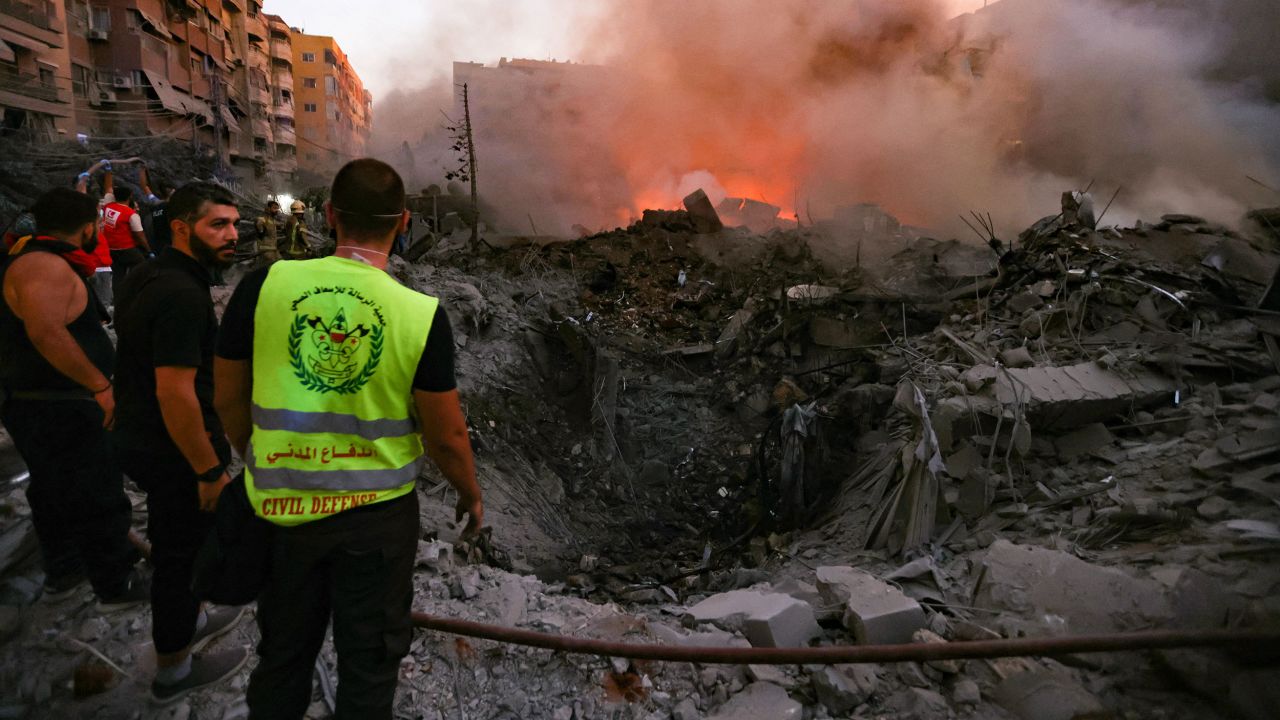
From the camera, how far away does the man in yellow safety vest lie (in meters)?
1.54

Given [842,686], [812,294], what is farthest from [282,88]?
[842,686]

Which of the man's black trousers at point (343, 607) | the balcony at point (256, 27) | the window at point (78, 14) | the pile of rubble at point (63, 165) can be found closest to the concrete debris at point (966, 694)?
the man's black trousers at point (343, 607)

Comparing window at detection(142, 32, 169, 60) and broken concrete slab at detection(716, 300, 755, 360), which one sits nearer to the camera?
broken concrete slab at detection(716, 300, 755, 360)

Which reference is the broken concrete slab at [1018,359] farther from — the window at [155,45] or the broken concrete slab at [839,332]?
the window at [155,45]

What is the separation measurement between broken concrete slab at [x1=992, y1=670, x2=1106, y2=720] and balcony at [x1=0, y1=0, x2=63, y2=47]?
24.5 metres

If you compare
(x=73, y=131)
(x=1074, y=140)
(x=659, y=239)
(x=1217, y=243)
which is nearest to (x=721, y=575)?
(x=1217, y=243)

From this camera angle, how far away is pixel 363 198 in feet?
5.33

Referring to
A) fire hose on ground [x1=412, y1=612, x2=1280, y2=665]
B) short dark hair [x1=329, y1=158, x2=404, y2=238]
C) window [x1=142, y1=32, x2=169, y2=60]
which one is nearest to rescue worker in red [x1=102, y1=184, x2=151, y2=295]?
fire hose on ground [x1=412, y1=612, x2=1280, y2=665]

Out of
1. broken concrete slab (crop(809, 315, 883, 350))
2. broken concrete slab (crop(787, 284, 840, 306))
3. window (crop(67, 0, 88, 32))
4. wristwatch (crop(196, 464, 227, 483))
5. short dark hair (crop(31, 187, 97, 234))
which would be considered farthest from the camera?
window (crop(67, 0, 88, 32))

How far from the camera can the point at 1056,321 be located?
19.1ft

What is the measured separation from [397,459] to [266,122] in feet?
142

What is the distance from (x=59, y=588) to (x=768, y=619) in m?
3.11

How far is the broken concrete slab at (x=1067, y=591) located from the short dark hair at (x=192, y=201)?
3.53m

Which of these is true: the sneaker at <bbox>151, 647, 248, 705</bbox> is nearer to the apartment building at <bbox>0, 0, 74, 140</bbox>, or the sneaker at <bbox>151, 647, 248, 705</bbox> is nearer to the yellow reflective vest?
the yellow reflective vest
